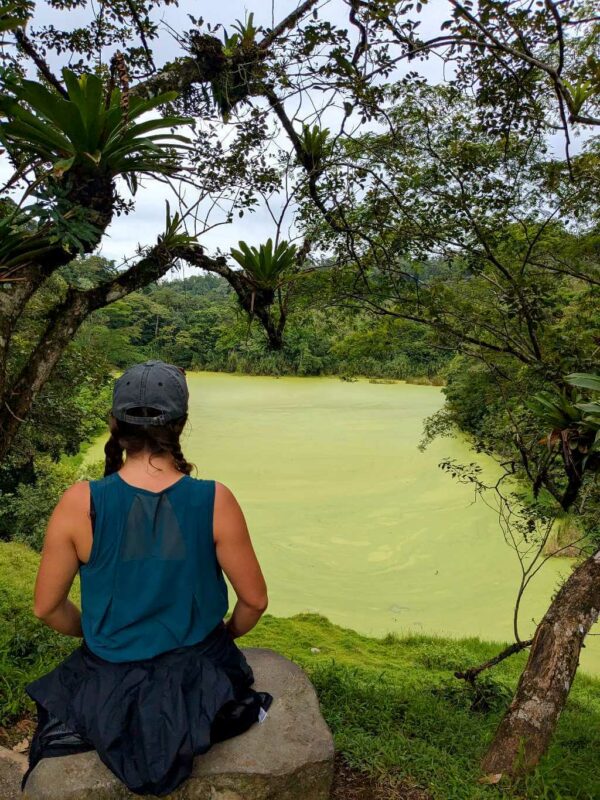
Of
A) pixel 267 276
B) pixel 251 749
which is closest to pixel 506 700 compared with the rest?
pixel 251 749

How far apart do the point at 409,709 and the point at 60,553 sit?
169 cm

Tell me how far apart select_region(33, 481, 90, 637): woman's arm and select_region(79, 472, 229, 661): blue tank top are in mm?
21

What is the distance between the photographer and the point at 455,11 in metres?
1.54

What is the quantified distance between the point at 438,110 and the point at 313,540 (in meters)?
4.50

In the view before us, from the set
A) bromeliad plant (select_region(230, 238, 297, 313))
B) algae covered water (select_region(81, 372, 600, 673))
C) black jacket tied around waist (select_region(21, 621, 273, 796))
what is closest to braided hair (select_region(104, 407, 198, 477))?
black jacket tied around waist (select_region(21, 621, 273, 796))

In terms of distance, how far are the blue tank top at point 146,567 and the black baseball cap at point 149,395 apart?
104 millimetres

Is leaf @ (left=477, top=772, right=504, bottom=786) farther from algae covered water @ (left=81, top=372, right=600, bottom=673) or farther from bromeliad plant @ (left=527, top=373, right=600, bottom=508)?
algae covered water @ (left=81, top=372, right=600, bottom=673)

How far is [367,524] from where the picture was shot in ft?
21.1

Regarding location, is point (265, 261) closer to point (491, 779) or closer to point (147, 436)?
point (147, 436)

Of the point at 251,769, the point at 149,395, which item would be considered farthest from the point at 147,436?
the point at 251,769

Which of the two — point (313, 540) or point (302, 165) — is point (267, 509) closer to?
point (313, 540)

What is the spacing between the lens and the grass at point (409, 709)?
54.7 inches

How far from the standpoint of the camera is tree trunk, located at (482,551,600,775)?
139 cm

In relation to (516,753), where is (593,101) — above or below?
above
